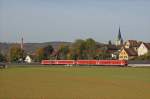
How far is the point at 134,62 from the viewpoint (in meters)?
113

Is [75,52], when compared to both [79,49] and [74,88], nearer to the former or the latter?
[79,49]

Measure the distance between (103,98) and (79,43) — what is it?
128329mm

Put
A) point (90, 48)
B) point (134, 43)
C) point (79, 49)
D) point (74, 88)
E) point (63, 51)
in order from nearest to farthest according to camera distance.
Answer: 1. point (74, 88)
2. point (79, 49)
3. point (90, 48)
4. point (63, 51)
5. point (134, 43)

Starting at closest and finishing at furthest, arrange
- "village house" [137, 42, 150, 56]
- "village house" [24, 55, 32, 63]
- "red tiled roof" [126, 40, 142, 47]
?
1. "village house" [137, 42, 150, 56]
2. "red tiled roof" [126, 40, 142, 47]
3. "village house" [24, 55, 32, 63]

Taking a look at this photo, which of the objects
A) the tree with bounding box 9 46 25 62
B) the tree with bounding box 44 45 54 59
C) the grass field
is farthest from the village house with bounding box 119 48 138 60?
the grass field

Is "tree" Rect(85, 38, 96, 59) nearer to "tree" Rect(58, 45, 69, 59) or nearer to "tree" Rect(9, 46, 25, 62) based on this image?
"tree" Rect(58, 45, 69, 59)

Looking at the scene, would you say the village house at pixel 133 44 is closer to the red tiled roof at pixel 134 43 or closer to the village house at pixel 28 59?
the red tiled roof at pixel 134 43

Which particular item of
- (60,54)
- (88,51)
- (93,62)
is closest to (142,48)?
(88,51)

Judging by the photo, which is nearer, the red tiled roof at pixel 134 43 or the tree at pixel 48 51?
the tree at pixel 48 51

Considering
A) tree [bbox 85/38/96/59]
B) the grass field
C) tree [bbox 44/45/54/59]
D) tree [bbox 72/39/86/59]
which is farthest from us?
tree [bbox 44/45/54/59]

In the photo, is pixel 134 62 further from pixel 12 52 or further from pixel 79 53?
pixel 12 52

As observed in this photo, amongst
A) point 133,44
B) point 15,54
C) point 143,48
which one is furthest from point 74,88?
point 133,44

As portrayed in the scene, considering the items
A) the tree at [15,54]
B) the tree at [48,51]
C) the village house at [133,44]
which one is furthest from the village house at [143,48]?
the tree at [15,54]

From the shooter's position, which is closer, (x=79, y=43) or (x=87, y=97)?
(x=87, y=97)
